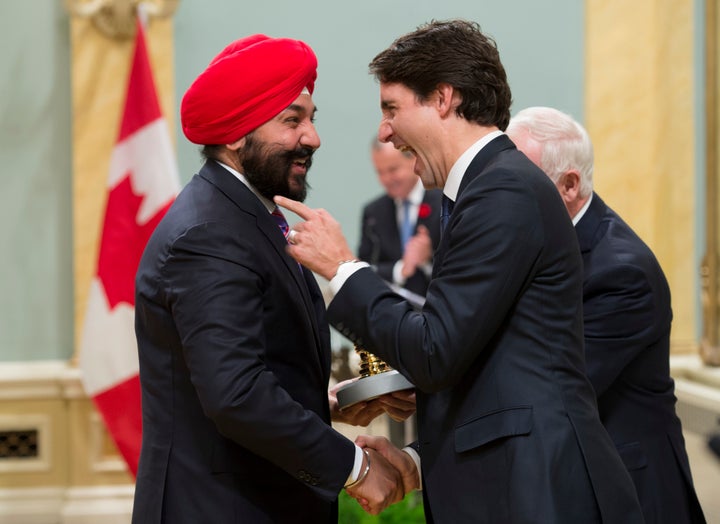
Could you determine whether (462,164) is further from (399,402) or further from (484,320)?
(399,402)

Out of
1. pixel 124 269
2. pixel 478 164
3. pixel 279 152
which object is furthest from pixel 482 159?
pixel 124 269

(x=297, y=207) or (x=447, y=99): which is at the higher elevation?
(x=447, y=99)

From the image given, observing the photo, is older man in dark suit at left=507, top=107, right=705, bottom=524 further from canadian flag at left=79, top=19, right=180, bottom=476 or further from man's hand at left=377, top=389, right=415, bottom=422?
canadian flag at left=79, top=19, right=180, bottom=476

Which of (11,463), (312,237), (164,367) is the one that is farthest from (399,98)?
(11,463)

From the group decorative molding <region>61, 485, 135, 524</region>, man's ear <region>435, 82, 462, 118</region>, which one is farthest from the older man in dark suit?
decorative molding <region>61, 485, 135, 524</region>

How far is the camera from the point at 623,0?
617cm

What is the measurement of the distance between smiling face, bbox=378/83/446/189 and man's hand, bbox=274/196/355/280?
25 cm

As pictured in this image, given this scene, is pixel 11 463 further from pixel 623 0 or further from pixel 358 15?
pixel 623 0

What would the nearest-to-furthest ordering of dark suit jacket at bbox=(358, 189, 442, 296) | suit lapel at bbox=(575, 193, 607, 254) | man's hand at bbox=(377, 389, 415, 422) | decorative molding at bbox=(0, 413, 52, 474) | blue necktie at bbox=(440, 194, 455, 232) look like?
blue necktie at bbox=(440, 194, 455, 232), man's hand at bbox=(377, 389, 415, 422), suit lapel at bbox=(575, 193, 607, 254), decorative molding at bbox=(0, 413, 52, 474), dark suit jacket at bbox=(358, 189, 442, 296)

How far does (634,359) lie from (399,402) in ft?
2.02

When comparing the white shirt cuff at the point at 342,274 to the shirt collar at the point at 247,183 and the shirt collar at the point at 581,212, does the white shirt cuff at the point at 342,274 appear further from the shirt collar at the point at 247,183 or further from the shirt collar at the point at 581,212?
Answer: the shirt collar at the point at 581,212

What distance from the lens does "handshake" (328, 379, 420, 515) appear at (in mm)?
2461

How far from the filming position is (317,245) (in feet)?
7.16

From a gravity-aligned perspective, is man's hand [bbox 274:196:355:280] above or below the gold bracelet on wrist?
above
